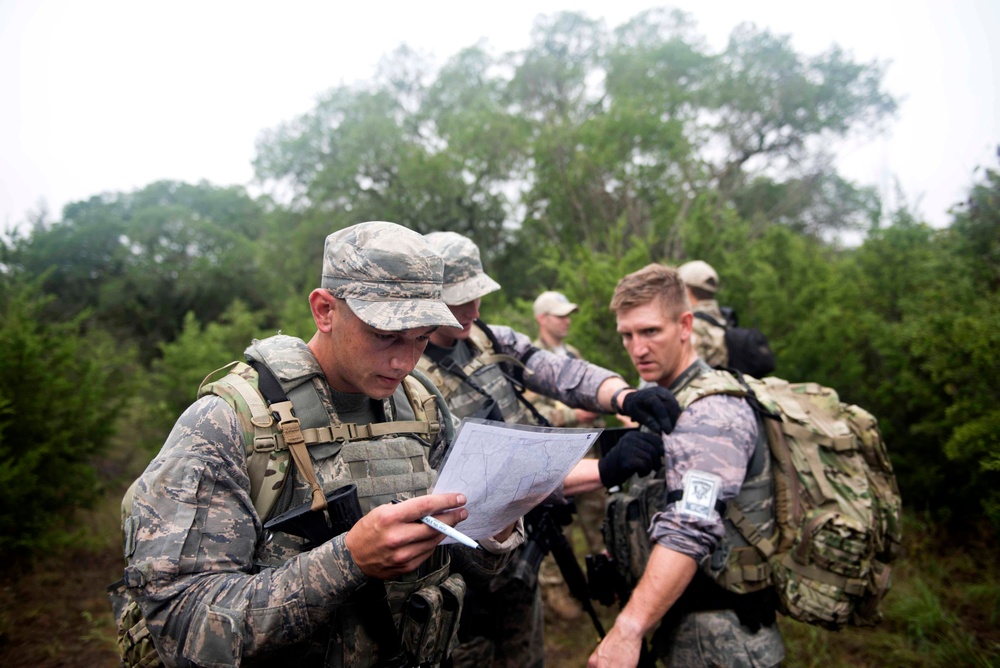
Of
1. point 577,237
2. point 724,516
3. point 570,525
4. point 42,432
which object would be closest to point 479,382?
point 724,516

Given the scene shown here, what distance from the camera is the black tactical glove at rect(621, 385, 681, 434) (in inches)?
90.0

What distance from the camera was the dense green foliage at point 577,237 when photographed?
5.26 meters

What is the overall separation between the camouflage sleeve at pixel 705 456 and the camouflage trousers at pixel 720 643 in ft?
1.29

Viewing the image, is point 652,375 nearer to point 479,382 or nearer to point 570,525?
point 479,382

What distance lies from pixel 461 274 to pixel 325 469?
146 centimetres

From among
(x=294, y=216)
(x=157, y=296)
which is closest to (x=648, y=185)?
(x=294, y=216)

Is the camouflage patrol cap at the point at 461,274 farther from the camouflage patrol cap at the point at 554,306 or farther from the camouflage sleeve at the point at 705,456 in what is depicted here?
the camouflage patrol cap at the point at 554,306

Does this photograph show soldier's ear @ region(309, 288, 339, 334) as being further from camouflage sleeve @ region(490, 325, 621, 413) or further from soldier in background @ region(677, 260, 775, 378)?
soldier in background @ region(677, 260, 775, 378)

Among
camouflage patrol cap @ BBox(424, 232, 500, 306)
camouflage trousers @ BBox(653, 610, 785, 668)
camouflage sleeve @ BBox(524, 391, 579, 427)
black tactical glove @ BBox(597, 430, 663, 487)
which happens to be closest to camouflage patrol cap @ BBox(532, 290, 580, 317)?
camouflage sleeve @ BBox(524, 391, 579, 427)

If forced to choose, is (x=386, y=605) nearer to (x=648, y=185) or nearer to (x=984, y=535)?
(x=984, y=535)

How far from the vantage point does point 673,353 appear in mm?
2525

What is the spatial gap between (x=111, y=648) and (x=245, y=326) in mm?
9353

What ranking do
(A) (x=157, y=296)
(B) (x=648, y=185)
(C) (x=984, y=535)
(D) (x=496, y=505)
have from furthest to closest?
(A) (x=157, y=296)
(B) (x=648, y=185)
(C) (x=984, y=535)
(D) (x=496, y=505)

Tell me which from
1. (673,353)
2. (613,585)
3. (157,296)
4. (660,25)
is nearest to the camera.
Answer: (673,353)
